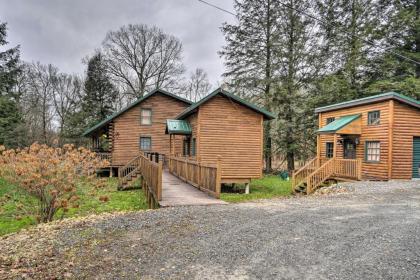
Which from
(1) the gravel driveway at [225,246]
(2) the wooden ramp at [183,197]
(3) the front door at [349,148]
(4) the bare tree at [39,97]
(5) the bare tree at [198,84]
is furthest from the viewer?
(5) the bare tree at [198,84]

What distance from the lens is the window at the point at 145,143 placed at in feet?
72.7

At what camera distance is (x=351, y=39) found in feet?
73.7

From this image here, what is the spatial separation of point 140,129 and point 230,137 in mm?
9742

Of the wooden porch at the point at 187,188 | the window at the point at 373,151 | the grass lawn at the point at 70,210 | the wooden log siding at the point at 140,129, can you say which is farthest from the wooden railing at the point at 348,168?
the wooden log siding at the point at 140,129

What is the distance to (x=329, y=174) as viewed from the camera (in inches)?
577

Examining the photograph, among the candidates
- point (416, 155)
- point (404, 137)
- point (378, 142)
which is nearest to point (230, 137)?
point (378, 142)

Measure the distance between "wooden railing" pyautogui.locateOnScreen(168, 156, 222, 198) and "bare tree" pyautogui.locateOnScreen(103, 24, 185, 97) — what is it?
21592mm

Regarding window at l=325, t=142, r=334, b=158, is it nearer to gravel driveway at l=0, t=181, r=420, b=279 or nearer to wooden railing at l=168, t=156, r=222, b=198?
wooden railing at l=168, t=156, r=222, b=198

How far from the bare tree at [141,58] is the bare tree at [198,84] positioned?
322 inches

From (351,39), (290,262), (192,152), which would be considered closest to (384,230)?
(290,262)

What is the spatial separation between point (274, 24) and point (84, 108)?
21.0 m

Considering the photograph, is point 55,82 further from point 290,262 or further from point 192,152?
point 290,262

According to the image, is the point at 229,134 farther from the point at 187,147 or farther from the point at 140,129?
the point at 140,129

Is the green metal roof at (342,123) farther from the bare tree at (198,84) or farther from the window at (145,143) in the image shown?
the bare tree at (198,84)
